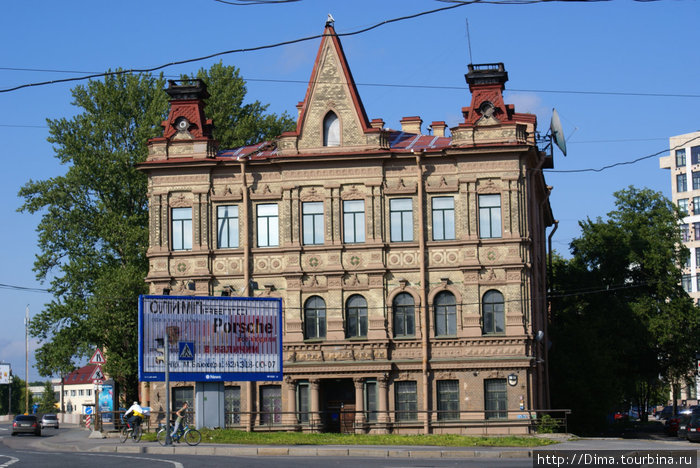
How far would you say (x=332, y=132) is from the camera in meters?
45.8

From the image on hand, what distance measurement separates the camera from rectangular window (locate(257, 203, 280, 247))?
45.7 metres

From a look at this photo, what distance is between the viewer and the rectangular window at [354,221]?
148 ft

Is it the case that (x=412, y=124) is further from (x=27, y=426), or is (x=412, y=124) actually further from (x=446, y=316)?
(x=27, y=426)

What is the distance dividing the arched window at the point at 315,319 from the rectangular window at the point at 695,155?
369 ft

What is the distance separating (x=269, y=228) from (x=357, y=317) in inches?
227

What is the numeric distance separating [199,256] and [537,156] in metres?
16.3

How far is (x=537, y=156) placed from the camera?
152 ft

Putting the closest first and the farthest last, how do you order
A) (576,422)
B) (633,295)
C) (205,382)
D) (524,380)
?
(205,382)
(524,380)
(576,422)
(633,295)

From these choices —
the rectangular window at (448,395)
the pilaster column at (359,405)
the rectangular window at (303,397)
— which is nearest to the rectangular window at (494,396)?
the rectangular window at (448,395)

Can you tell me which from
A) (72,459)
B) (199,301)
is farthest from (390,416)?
(72,459)

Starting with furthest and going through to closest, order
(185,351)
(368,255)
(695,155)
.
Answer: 1. (695,155)
2. (368,255)
3. (185,351)

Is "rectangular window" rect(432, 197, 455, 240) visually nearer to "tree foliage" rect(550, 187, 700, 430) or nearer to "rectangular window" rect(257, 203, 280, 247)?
"rectangular window" rect(257, 203, 280, 247)

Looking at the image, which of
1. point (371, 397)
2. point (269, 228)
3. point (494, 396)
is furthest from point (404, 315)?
point (269, 228)

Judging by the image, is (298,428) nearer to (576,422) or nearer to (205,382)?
(205,382)
